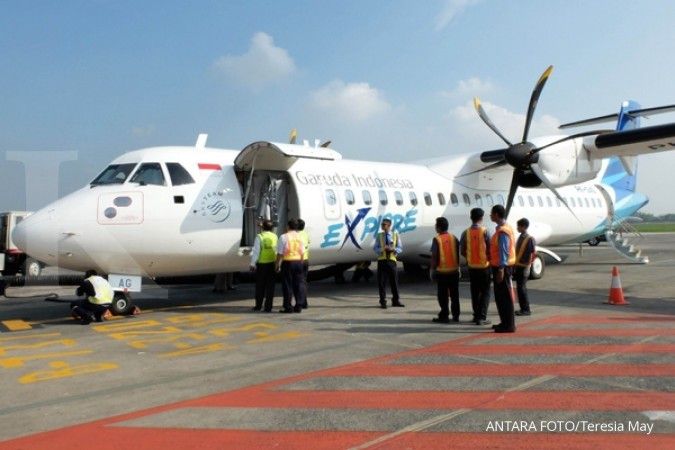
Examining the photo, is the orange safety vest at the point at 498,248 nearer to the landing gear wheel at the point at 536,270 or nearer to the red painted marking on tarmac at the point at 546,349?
the red painted marking on tarmac at the point at 546,349

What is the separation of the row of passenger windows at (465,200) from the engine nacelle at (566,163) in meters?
2.44

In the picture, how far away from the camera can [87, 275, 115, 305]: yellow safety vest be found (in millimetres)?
9039

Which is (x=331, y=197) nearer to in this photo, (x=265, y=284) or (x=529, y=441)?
(x=265, y=284)

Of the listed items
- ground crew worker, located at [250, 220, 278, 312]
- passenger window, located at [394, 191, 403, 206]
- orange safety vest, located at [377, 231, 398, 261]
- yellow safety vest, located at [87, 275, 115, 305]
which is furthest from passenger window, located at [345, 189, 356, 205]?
yellow safety vest, located at [87, 275, 115, 305]

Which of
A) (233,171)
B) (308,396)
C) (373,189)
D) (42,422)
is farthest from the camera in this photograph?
(373,189)

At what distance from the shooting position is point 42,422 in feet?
14.2

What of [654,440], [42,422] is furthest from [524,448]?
[42,422]

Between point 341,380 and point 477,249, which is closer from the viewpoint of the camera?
point 341,380

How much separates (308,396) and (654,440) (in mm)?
2741

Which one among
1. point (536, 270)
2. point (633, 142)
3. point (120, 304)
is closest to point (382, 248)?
point (120, 304)

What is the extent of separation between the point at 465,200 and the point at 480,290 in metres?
7.83

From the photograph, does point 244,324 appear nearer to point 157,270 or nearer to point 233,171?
point 157,270

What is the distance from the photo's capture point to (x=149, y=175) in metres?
9.86

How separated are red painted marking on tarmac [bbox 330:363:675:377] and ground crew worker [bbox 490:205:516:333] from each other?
1779 millimetres
